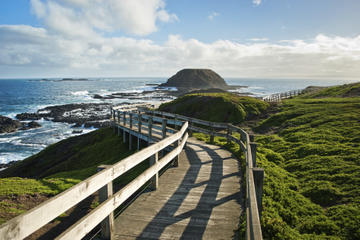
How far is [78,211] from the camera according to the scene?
6430mm

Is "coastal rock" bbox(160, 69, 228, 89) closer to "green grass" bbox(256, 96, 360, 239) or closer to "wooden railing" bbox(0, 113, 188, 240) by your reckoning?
"green grass" bbox(256, 96, 360, 239)

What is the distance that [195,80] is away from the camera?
560 feet

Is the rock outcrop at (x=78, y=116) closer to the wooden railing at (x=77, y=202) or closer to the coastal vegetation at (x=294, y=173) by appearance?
the coastal vegetation at (x=294, y=173)

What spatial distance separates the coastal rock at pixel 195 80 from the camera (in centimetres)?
16575

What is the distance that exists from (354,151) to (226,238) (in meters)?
8.56

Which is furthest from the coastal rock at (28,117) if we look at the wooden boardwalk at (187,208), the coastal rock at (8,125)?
the wooden boardwalk at (187,208)

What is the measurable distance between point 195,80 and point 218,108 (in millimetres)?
146689

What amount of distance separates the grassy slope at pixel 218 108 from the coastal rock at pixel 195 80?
132 metres

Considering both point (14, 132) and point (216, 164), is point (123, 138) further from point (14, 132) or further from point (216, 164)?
point (14, 132)

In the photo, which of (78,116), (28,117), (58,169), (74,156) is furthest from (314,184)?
(28,117)

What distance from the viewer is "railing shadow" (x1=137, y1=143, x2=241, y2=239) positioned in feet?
13.9

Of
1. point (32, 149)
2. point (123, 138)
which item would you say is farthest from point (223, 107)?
point (32, 149)

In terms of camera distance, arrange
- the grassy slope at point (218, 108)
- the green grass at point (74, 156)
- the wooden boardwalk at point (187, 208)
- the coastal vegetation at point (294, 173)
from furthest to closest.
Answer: the grassy slope at point (218, 108)
the green grass at point (74, 156)
the coastal vegetation at point (294, 173)
the wooden boardwalk at point (187, 208)

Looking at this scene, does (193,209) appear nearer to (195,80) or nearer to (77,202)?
(77,202)
